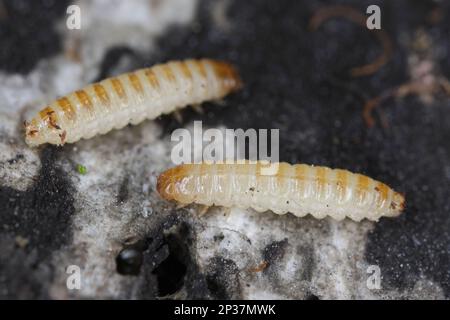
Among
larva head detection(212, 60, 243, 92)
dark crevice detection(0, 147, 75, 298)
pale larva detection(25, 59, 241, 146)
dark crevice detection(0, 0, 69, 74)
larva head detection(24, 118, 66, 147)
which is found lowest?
dark crevice detection(0, 147, 75, 298)

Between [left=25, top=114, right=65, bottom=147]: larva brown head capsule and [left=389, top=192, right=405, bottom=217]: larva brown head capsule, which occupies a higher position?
[left=25, top=114, right=65, bottom=147]: larva brown head capsule

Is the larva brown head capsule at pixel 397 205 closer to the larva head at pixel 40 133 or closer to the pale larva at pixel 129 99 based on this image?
the pale larva at pixel 129 99

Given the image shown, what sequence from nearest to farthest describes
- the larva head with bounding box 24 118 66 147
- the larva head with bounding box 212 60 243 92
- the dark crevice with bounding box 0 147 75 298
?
the dark crevice with bounding box 0 147 75 298 → the larva head with bounding box 24 118 66 147 → the larva head with bounding box 212 60 243 92

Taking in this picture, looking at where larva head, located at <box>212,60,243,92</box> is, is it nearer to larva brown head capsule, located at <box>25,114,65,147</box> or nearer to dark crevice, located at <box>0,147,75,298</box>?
larva brown head capsule, located at <box>25,114,65,147</box>

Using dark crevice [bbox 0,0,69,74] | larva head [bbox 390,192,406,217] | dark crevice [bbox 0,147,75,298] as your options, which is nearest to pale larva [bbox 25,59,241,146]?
dark crevice [bbox 0,147,75,298]

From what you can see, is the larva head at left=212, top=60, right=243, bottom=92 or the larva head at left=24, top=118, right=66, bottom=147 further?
the larva head at left=212, top=60, right=243, bottom=92

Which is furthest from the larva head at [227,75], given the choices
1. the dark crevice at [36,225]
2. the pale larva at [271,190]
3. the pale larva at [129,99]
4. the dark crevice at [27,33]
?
the dark crevice at [36,225]
